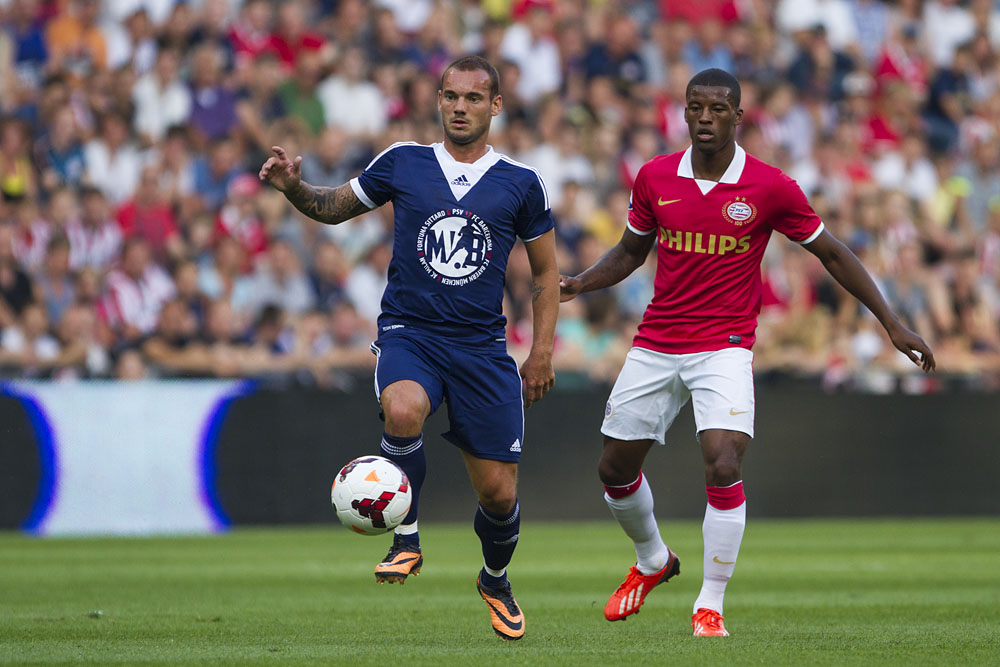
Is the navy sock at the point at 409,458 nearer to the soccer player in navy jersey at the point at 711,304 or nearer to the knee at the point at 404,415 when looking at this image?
the knee at the point at 404,415

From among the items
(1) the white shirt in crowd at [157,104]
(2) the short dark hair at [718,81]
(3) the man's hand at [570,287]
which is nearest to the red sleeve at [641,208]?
(3) the man's hand at [570,287]

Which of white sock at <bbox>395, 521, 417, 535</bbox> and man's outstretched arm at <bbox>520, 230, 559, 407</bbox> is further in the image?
man's outstretched arm at <bbox>520, 230, 559, 407</bbox>

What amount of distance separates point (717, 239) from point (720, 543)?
1.55m

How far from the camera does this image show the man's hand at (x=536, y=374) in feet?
24.5

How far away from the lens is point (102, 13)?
17.9 meters

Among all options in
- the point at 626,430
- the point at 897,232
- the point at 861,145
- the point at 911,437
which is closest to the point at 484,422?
the point at 626,430

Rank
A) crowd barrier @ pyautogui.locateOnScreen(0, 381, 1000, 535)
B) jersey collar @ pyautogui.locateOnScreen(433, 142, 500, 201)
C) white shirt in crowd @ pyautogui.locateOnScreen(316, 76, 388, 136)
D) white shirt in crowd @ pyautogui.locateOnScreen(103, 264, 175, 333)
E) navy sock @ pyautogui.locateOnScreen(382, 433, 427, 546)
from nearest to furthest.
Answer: navy sock @ pyautogui.locateOnScreen(382, 433, 427, 546) → jersey collar @ pyautogui.locateOnScreen(433, 142, 500, 201) → crowd barrier @ pyautogui.locateOnScreen(0, 381, 1000, 535) → white shirt in crowd @ pyautogui.locateOnScreen(103, 264, 175, 333) → white shirt in crowd @ pyautogui.locateOnScreen(316, 76, 388, 136)

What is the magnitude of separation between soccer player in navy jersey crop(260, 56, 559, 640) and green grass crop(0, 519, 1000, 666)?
0.79 meters

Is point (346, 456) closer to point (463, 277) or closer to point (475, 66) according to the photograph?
point (463, 277)

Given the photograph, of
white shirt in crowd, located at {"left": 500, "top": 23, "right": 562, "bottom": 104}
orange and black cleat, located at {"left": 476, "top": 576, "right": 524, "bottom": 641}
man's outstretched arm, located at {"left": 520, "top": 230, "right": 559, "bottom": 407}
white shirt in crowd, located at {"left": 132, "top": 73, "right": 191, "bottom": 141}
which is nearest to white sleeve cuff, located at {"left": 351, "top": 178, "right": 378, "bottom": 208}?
man's outstretched arm, located at {"left": 520, "top": 230, "right": 559, "bottom": 407}

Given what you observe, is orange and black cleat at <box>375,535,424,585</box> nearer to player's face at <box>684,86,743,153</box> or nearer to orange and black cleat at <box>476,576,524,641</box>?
orange and black cleat at <box>476,576,524,641</box>

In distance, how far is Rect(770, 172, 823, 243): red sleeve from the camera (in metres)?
7.78

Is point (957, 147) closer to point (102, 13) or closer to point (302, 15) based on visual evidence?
point (302, 15)

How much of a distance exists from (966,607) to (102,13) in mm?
12769
